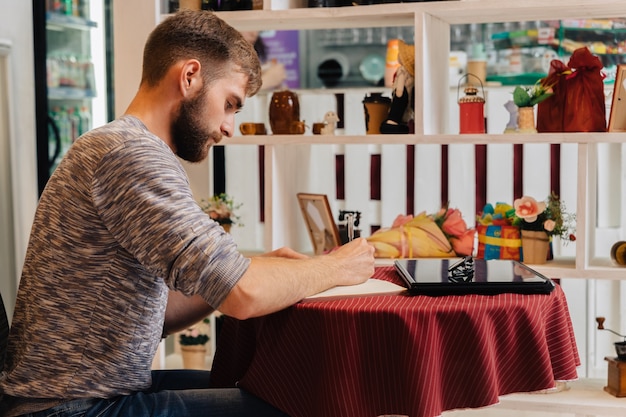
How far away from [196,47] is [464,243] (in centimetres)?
138

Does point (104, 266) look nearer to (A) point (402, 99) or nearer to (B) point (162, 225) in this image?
(B) point (162, 225)

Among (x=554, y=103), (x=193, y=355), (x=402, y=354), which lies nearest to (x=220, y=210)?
(x=193, y=355)

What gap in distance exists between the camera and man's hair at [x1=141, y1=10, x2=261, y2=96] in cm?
176

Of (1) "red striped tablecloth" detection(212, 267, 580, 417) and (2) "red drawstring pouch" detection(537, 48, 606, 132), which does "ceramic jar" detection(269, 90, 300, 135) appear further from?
(1) "red striped tablecloth" detection(212, 267, 580, 417)

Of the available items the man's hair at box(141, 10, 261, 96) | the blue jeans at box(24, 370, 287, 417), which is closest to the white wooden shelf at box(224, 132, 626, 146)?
the man's hair at box(141, 10, 261, 96)

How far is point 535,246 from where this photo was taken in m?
2.78

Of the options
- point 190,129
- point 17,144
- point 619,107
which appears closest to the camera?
point 190,129

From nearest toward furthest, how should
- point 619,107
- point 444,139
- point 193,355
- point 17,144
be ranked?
point 619,107
point 444,139
point 193,355
point 17,144

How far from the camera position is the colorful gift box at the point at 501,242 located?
110 inches

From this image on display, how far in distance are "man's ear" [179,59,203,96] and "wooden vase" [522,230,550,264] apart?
4.65 ft

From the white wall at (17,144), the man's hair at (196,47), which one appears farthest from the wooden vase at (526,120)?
the white wall at (17,144)

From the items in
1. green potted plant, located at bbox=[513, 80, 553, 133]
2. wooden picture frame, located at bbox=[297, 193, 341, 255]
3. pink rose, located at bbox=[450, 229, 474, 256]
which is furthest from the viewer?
wooden picture frame, located at bbox=[297, 193, 341, 255]

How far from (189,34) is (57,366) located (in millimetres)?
Answer: 710

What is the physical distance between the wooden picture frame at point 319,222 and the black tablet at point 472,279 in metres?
0.99
